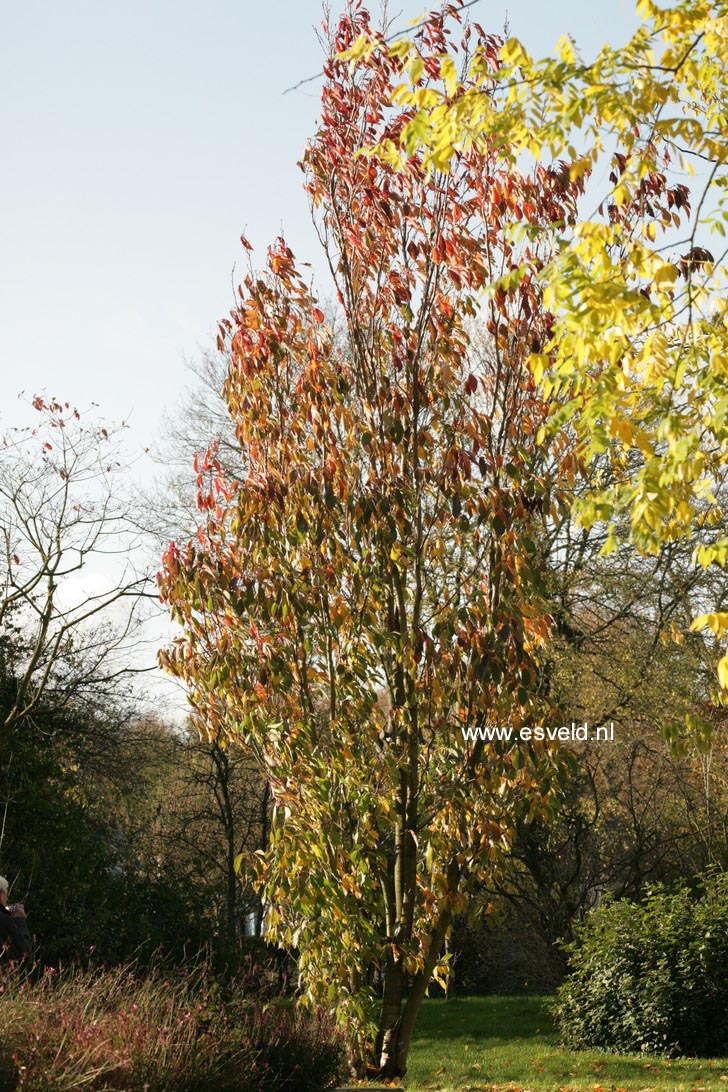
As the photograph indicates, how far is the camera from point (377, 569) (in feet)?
17.7

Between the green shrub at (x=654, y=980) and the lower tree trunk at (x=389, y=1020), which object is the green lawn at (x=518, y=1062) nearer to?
the green shrub at (x=654, y=980)

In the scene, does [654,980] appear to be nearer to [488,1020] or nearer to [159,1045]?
[488,1020]

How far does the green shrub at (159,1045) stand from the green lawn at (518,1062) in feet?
8.29

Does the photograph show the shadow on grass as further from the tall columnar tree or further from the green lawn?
the tall columnar tree

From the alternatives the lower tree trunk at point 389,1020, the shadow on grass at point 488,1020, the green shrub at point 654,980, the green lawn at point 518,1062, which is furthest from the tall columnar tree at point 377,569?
the shadow on grass at point 488,1020

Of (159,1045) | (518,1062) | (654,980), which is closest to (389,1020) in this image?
(159,1045)

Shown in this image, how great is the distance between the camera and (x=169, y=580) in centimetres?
557

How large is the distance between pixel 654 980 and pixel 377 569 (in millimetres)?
7599

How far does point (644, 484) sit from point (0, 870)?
960cm

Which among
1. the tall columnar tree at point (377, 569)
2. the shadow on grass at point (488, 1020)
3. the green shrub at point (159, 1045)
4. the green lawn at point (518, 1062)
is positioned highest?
the tall columnar tree at point (377, 569)

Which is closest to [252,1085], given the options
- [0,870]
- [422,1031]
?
[0,870]

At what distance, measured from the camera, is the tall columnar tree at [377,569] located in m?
5.16

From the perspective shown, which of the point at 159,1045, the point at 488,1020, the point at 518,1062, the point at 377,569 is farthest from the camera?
the point at 488,1020

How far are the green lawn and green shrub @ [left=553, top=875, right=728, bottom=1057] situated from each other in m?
0.35
